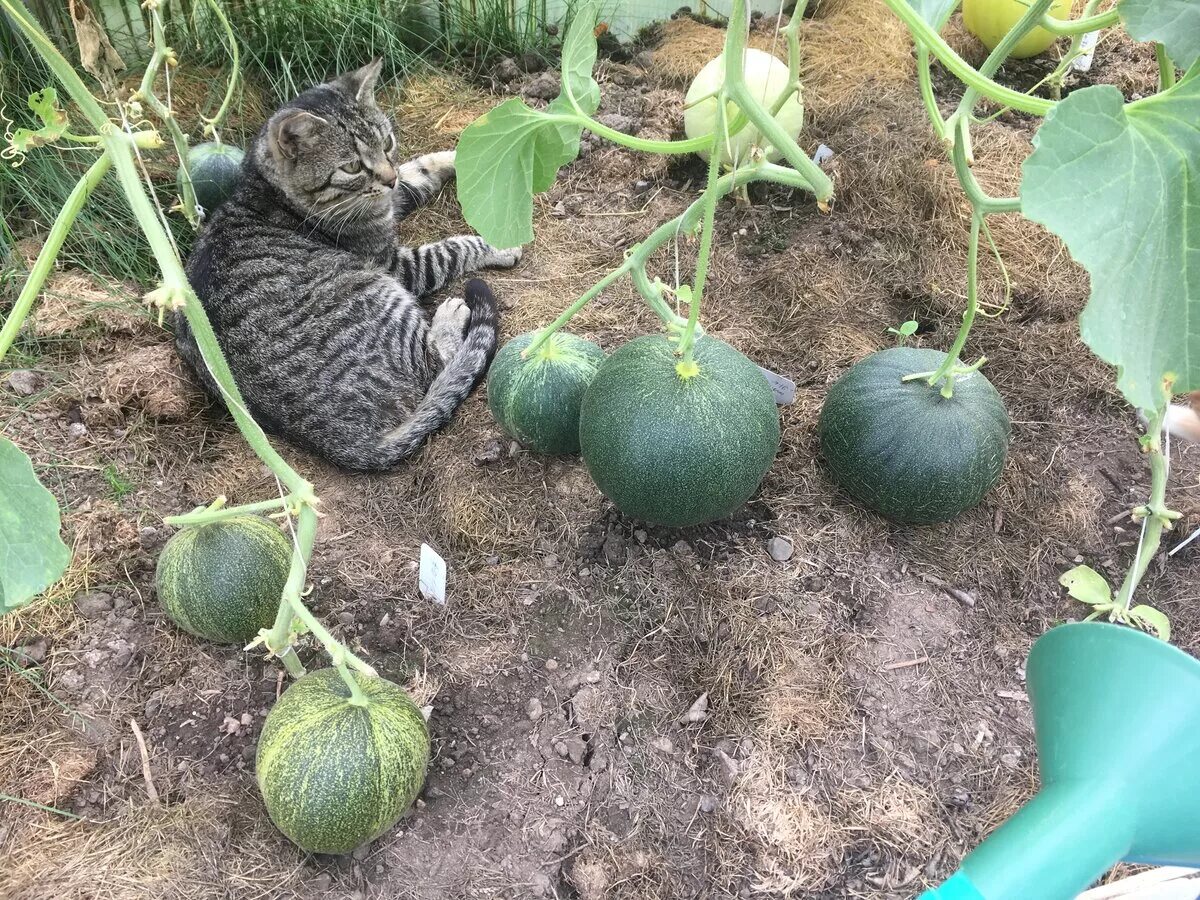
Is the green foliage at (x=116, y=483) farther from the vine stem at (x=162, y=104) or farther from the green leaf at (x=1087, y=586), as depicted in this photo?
the green leaf at (x=1087, y=586)

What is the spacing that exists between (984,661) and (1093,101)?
1.80 m

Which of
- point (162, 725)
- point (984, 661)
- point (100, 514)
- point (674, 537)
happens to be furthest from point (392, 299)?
point (984, 661)

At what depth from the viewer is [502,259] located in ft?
12.8

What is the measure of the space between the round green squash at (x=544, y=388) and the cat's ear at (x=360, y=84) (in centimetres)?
170

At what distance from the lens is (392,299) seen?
359 cm

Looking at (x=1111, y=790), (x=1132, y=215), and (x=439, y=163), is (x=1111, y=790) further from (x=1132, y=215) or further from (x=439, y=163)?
(x=439, y=163)

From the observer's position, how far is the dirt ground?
212 centimetres

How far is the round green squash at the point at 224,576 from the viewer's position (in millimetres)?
2176

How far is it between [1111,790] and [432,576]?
1.97 meters

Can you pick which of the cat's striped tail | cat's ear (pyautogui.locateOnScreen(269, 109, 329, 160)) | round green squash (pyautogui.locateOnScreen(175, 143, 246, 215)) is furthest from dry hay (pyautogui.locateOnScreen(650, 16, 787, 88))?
round green squash (pyautogui.locateOnScreen(175, 143, 246, 215))

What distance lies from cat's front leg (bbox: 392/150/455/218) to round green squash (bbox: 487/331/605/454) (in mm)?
1884

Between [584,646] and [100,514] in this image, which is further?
[100,514]

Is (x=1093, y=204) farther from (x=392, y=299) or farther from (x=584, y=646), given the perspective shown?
(x=392, y=299)

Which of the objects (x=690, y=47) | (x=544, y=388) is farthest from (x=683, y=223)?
(x=690, y=47)
